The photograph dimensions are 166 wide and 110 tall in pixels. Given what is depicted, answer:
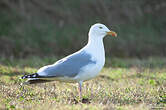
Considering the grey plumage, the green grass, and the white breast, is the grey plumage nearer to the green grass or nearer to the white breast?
the white breast

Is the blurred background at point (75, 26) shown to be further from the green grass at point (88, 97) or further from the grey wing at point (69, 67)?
the grey wing at point (69, 67)

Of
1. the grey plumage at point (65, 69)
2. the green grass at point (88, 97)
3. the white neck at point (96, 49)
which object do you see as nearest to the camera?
the green grass at point (88, 97)

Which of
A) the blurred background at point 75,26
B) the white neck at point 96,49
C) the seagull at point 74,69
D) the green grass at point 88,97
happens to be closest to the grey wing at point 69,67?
the seagull at point 74,69

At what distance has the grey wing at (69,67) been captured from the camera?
657cm

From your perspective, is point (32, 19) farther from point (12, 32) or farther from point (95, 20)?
point (95, 20)

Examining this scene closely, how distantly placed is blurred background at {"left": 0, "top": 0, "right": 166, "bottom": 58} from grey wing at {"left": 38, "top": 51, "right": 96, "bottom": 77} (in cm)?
944

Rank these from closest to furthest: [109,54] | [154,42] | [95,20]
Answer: [109,54] < [154,42] < [95,20]

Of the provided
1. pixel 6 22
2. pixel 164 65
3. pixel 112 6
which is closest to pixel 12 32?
pixel 6 22

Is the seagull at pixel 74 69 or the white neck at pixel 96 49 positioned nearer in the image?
the seagull at pixel 74 69

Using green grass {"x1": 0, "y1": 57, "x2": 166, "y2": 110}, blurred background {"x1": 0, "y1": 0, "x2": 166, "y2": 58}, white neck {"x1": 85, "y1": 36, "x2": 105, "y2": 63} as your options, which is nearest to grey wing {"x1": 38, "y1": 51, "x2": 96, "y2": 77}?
white neck {"x1": 85, "y1": 36, "x2": 105, "y2": 63}

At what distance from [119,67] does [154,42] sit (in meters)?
6.88

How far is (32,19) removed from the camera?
62.0ft

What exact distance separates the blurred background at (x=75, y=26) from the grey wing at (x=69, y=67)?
9435 mm

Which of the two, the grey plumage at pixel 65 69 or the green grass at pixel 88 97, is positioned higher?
the grey plumage at pixel 65 69
